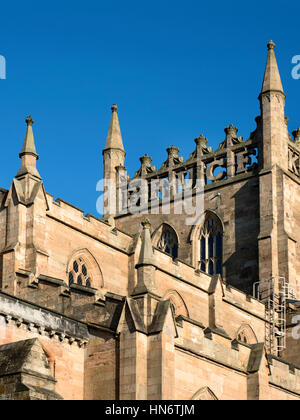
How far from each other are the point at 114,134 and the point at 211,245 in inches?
339

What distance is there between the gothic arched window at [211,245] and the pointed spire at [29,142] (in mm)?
14571

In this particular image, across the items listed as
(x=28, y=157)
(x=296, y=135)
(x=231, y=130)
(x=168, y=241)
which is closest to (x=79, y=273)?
(x=28, y=157)

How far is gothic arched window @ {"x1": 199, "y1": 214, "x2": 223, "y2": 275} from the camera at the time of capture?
51156mm

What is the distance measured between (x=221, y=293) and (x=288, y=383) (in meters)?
7.98

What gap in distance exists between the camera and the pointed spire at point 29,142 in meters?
39.1

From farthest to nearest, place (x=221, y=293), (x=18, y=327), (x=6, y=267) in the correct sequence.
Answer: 1. (x=221, y=293)
2. (x=6, y=267)
3. (x=18, y=327)

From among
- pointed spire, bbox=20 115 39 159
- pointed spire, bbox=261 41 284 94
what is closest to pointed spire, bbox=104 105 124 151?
pointed spire, bbox=261 41 284 94

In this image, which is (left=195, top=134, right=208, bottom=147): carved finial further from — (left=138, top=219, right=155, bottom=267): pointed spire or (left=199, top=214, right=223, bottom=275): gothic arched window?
(left=138, top=219, right=155, bottom=267): pointed spire

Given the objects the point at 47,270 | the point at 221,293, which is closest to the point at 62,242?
the point at 47,270

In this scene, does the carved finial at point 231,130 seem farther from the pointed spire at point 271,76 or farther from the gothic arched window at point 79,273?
the gothic arched window at point 79,273

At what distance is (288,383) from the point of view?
3775 cm
